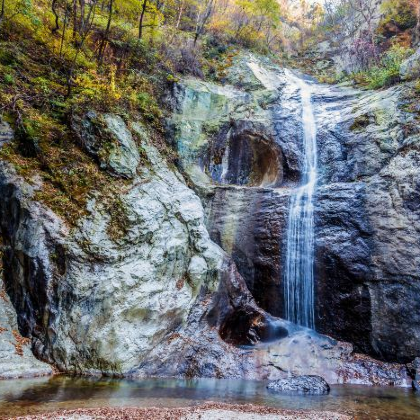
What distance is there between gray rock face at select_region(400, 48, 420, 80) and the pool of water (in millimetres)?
12543

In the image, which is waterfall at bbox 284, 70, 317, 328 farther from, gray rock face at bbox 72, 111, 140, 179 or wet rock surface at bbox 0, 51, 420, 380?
gray rock face at bbox 72, 111, 140, 179

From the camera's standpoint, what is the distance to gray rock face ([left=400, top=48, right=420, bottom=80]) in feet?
48.7

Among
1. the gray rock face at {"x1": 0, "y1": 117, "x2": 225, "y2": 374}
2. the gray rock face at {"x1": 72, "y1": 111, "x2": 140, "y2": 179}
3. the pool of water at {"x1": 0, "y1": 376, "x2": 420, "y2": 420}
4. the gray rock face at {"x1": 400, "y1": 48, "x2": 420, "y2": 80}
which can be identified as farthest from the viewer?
the gray rock face at {"x1": 400, "y1": 48, "x2": 420, "y2": 80}

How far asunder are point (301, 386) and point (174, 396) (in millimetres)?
3046

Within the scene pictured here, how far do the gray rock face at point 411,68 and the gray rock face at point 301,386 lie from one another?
43.2 feet

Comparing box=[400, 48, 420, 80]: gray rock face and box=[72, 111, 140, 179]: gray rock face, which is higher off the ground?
box=[400, 48, 420, 80]: gray rock face

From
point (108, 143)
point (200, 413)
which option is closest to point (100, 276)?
point (200, 413)

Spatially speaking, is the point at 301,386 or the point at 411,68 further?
the point at 411,68

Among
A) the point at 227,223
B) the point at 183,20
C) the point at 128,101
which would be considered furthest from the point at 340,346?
the point at 183,20

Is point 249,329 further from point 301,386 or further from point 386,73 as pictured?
point 386,73

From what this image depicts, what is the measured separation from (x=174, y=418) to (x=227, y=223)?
27.8ft

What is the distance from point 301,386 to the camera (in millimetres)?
8062

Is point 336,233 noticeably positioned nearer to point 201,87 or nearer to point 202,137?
point 202,137

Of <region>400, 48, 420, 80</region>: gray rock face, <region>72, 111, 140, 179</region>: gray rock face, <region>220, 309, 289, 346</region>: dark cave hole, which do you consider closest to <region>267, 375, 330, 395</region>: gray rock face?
<region>220, 309, 289, 346</region>: dark cave hole
